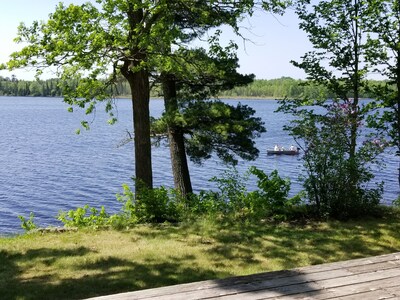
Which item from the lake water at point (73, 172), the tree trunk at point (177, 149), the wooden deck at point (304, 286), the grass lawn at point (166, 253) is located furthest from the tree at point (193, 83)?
the wooden deck at point (304, 286)

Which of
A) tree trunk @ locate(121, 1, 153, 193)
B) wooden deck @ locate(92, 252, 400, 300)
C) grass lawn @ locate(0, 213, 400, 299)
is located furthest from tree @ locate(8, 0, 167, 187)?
wooden deck @ locate(92, 252, 400, 300)

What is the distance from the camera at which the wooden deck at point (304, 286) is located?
10.6 feet

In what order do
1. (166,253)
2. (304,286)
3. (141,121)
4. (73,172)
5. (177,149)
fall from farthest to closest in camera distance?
(73,172), (177,149), (141,121), (166,253), (304,286)

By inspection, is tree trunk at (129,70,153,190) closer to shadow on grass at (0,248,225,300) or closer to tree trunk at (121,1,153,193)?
tree trunk at (121,1,153,193)

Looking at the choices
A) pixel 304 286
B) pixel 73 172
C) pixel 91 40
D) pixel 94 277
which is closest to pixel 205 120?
pixel 91 40

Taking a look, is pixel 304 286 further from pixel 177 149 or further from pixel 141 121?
pixel 177 149

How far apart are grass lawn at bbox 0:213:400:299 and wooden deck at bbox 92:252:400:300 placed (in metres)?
1.73

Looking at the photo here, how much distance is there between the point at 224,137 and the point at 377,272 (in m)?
9.42

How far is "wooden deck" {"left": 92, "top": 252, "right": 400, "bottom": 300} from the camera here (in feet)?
10.6

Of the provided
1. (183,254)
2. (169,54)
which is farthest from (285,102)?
(183,254)

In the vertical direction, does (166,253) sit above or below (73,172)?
above

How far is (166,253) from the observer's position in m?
6.30

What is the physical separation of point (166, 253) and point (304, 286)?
3.16m

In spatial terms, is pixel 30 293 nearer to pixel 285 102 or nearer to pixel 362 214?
pixel 362 214
